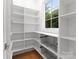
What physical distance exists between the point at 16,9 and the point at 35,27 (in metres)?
1.51

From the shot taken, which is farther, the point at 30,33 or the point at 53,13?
the point at 30,33

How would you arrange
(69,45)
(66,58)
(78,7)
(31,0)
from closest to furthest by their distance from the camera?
(78,7)
(66,58)
(69,45)
(31,0)

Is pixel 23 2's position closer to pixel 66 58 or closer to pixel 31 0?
pixel 31 0

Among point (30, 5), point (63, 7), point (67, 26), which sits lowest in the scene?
point (67, 26)

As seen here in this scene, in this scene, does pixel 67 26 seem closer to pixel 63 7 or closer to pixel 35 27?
pixel 63 7

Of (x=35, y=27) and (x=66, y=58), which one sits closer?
(x=66, y=58)

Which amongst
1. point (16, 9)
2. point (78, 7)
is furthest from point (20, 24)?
point (78, 7)

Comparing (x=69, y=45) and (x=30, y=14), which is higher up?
(x=30, y=14)

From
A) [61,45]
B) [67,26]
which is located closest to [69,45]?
[61,45]

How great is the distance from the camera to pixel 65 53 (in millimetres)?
1820

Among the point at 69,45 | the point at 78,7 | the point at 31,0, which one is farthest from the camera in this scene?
the point at 31,0

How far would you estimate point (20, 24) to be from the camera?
4.21m

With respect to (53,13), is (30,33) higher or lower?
lower

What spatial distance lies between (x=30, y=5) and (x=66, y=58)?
388 centimetres
